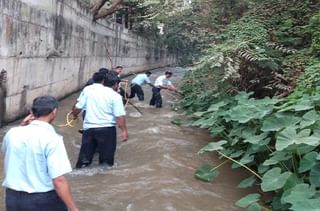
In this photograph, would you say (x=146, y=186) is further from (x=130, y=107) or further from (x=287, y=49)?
(x=130, y=107)

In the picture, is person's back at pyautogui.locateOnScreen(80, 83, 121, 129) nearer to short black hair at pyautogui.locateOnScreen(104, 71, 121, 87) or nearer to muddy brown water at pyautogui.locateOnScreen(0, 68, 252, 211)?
short black hair at pyautogui.locateOnScreen(104, 71, 121, 87)

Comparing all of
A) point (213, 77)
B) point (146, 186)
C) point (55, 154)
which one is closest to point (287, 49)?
point (213, 77)

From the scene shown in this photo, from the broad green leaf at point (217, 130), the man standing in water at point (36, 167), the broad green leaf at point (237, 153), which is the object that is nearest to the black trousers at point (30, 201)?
the man standing in water at point (36, 167)

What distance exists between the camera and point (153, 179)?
650 centimetres

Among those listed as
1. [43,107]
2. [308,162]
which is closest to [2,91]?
[43,107]

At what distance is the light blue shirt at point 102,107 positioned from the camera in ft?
20.6

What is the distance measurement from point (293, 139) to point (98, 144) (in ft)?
9.83

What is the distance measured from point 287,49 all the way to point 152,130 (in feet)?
11.6

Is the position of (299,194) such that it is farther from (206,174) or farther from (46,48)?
(46,48)

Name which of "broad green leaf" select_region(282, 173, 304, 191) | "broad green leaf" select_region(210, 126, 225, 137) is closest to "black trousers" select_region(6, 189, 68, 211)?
"broad green leaf" select_region(282, 173, 304, 191)

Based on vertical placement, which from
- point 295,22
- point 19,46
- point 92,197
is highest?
point 295,22

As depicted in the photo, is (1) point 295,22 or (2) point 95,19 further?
(2) point 95,19

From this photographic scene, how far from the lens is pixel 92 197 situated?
567 centimetres

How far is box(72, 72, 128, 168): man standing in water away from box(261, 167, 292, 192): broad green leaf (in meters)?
2.38
